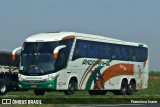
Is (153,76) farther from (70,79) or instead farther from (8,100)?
(8,100)

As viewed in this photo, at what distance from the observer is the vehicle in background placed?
41.2 metres

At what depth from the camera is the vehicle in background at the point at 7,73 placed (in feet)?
135

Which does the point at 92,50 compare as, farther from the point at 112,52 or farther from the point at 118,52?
the point at 118,52

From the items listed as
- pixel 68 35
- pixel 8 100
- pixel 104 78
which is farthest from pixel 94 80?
pixel 8 100

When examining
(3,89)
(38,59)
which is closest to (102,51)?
(38,59)

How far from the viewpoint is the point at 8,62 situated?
41969 millimetres

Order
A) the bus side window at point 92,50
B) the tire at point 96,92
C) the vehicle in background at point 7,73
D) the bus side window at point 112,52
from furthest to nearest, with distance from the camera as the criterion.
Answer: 1. the tire at point 96,92
2. the bus side window at point 112,52
3. the vehicle in background at point 7,73
4. the bus side window at point 92,50

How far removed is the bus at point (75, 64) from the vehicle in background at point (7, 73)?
2830 millimetres

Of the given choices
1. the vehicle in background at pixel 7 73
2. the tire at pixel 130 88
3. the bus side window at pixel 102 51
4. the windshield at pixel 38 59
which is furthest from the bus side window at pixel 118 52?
the windshield at pixel 38 59

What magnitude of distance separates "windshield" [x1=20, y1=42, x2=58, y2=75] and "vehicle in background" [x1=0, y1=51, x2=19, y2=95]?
4.29 m

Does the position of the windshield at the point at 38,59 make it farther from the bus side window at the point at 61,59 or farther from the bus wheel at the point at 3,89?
the bus wheel at the point at 3,89

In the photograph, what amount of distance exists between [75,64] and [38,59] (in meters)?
2.49

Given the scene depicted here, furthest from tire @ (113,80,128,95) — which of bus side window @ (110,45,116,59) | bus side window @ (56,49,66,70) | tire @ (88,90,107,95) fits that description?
bus side window @ (56,49,66,70)

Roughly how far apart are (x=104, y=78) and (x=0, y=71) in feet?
21.3
